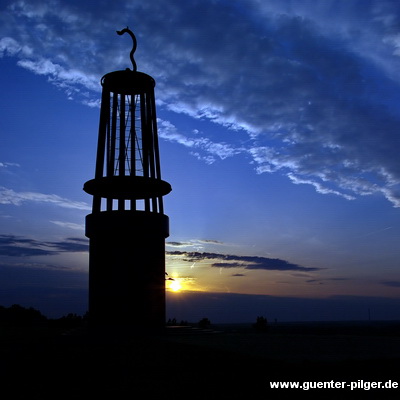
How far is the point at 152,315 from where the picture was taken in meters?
27.9

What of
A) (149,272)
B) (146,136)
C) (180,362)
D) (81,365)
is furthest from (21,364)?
(146,136)

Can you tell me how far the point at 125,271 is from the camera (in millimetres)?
27422

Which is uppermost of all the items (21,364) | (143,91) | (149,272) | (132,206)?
(143,91)

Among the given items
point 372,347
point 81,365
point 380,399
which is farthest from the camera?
point 372,347

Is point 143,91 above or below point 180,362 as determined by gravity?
above

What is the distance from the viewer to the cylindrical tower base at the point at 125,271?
27.3 m

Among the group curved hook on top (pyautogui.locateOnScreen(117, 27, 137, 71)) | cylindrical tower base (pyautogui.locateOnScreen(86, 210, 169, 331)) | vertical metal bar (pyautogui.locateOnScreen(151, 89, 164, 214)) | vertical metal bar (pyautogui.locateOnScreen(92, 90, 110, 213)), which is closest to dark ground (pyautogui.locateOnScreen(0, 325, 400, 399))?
cylindrical tower base (pyautogui.locateOnScreen(86, 210, 169, 331))

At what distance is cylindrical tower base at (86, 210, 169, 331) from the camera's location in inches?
1074

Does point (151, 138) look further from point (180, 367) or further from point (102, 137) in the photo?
point (180, 367)

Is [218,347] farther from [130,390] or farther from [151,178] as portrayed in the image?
[151,178]

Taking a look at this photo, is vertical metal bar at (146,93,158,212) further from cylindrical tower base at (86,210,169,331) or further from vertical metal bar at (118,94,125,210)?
cylindrical tower base at (86,210,169,331)

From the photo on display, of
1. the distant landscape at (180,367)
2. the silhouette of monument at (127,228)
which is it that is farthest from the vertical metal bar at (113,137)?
the distant landscape at (180,367)

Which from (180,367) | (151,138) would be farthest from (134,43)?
(180,367)

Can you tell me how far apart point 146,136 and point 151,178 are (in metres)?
3.24
